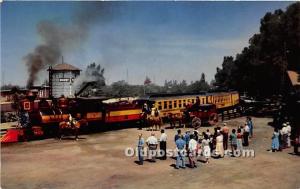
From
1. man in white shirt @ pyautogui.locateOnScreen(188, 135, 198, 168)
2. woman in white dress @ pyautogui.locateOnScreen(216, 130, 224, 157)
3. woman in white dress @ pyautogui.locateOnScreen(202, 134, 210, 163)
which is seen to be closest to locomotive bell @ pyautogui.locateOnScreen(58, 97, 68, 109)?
woman in white dress @ pyautogui.locateOnScreen(202, 134, 210, 163)

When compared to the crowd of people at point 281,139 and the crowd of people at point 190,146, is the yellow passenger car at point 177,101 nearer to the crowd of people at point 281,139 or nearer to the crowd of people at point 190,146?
the crowd of people at point 281,139

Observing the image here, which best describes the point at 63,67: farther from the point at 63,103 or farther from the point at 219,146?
the point at 219,146

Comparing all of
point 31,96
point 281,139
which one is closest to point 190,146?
point 281,139

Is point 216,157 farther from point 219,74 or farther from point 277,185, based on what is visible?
point 219,74

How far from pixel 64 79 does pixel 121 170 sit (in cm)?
4411

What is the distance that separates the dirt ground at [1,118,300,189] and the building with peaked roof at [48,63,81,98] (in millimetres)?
31521

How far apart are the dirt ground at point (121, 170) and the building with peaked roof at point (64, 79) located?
31.5 meters

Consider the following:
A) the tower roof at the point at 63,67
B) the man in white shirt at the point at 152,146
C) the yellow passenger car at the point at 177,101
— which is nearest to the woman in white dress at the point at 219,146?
the man in white shirt at the point at 152,146

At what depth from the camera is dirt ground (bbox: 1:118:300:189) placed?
14.5 meters

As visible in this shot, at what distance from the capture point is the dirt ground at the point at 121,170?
14.5 metres

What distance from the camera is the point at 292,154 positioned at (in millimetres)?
19734

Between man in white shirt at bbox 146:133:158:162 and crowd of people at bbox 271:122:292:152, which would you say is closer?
man in white shirt at bbox 146:133:158:162

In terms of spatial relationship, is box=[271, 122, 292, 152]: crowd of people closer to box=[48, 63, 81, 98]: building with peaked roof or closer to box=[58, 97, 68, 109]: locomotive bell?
box=[58, 97, 68, 109]: locomotive bell

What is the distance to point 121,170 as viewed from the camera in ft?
Result: 54.7
